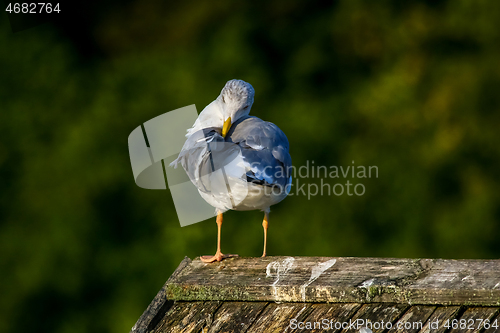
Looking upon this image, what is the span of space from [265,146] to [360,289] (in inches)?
37.2

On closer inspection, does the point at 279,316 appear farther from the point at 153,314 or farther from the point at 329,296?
the point at 153,314

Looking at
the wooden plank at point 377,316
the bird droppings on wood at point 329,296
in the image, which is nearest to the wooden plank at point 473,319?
the bird droppings on wood at point 329,296

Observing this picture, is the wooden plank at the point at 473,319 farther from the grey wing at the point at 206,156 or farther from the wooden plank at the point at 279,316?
the grey wing at the point at 206,156

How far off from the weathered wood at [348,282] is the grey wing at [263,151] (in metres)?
0.46

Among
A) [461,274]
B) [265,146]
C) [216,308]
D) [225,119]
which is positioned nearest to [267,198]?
[265,146]

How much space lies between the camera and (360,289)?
1.69 metres

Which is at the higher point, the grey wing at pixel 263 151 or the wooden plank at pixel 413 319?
the grey wing at pixel 263 151

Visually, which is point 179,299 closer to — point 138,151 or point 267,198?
point 267,198

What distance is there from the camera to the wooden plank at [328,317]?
64.6 inches

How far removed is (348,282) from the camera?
1747 millimetres

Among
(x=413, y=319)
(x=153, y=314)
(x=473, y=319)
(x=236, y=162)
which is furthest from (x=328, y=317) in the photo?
(x=236, y=162)

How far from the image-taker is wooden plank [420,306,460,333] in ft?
5.14

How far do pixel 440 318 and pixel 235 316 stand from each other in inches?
23.3

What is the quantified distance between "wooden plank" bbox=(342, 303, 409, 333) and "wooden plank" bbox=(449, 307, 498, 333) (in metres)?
0.15
